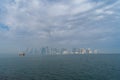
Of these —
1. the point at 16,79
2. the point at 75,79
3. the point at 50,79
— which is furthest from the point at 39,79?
the point at 75,79

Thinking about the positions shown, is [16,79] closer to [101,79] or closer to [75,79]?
[75,79]

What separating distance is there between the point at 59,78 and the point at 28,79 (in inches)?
605

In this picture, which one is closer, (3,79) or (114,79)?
(114,79)

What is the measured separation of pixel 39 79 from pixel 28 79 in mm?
5478

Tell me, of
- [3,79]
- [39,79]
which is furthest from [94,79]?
[3,79]

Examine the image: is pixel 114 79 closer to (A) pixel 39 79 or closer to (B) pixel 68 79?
(B) pixel 68 79

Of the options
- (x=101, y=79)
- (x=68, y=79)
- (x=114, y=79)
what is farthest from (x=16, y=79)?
(x=114, y=79)

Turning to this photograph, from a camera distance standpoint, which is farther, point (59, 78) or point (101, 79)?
point (59, 78)

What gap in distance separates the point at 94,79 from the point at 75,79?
888cm

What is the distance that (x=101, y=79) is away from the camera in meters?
71.8

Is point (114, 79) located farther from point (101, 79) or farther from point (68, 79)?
point (68, 79)

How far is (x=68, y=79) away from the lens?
74.6m

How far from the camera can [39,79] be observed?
250ft

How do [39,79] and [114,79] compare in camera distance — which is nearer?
[114,79]
